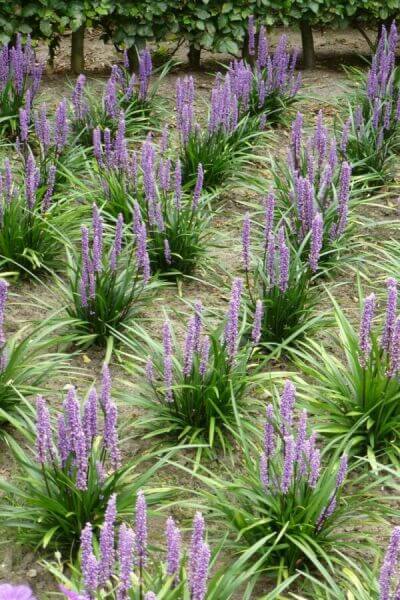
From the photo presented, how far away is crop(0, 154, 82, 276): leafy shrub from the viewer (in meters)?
5.11

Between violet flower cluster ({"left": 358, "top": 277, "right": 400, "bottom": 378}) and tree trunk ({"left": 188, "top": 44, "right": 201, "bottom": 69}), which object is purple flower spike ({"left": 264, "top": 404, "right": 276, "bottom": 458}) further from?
tree trunk ({"left": 188, "top": 44, "right": 201, "bottom": 69})

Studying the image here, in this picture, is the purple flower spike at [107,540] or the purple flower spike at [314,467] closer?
the purple flower spike at [107,540]

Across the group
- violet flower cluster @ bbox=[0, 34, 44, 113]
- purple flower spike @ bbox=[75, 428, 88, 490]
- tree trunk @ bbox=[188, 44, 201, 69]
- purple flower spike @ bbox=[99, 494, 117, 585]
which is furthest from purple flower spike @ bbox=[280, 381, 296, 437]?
tree trunk @ bbox=[188, 44, 201, 69]

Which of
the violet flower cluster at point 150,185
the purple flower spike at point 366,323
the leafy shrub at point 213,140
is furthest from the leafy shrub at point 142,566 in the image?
the leafy shrub at point 213,140

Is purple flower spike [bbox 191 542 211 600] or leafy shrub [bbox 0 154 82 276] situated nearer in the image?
purple flower spike [bbox 191 542 211 600]

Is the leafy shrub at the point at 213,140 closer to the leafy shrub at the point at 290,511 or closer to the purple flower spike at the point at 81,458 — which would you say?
the leafy shrub at the point at 290,511

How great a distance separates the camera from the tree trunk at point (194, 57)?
8.99 metres

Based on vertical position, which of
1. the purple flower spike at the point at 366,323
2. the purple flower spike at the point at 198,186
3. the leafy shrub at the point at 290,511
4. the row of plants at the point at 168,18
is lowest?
the leafy shrub at the point at 290,511

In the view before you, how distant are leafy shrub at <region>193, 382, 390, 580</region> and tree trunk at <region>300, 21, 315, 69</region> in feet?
20.9

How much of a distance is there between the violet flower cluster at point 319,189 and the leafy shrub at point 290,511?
1.87 m

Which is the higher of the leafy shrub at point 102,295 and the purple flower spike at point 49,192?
the purple flower spike at point 49,192

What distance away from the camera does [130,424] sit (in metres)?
4.05

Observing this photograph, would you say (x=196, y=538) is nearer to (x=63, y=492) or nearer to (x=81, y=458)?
(x=81, y=458)

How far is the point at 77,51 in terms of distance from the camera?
8.49m
